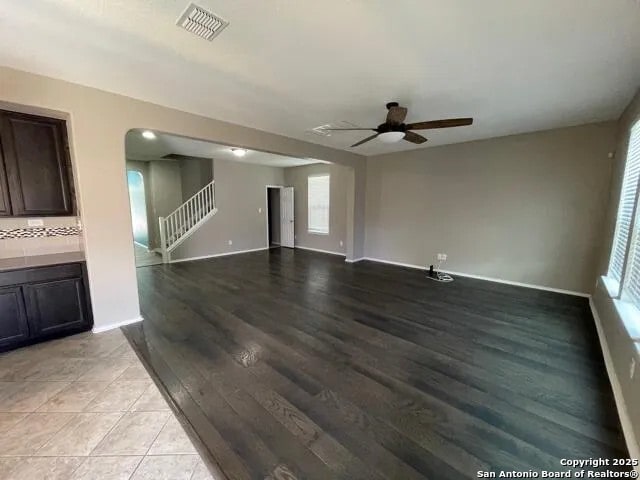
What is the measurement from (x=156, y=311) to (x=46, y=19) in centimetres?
303

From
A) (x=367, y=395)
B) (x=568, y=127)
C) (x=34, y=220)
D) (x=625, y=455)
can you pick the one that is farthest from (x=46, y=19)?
(x=568, y=127)

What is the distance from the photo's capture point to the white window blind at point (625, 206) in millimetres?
2673

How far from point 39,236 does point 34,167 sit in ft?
2.78

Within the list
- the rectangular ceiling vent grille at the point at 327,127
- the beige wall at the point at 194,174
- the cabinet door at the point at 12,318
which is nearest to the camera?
the cabinet door at the point at 12,318

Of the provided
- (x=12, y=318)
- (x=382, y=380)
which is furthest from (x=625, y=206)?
(x=12, y=318)

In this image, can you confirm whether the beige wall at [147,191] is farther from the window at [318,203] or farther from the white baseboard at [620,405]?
the white baseboard at [620,405]

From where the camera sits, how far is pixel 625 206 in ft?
9.52

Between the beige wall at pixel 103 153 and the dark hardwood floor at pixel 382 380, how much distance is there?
589mm

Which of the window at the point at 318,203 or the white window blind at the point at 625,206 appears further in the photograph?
the window at the point at 318,203

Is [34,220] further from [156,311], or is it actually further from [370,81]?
[370,81]

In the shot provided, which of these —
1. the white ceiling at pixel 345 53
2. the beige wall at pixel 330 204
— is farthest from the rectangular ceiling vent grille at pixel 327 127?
the beige wall at pixel 330 204

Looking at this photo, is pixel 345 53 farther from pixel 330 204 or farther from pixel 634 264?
pixel 330 204

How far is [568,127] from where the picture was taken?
400 centimetres

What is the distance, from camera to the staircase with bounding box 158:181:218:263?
6367 millimetres
